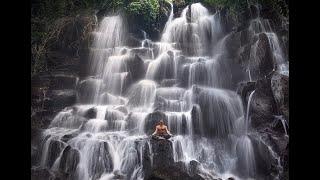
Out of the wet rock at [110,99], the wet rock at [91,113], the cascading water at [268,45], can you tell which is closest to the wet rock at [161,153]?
the wet rock at [110,99]

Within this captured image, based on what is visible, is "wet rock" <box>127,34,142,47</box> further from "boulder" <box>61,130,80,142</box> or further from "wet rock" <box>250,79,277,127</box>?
"wet rock" <box>250,79,277,127</box>

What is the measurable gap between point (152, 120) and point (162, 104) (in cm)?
32

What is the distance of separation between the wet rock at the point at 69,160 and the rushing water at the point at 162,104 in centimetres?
5

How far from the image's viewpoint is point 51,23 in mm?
6945

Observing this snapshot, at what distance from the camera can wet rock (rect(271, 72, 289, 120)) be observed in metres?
6.38

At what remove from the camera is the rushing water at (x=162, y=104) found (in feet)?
20.4

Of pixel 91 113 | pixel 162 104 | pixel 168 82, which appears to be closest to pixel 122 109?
pixel 91 113

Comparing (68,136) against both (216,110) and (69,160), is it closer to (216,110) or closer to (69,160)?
(69,160)

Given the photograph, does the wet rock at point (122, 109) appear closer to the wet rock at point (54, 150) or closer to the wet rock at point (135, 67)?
the wet rock at point (135, 67)

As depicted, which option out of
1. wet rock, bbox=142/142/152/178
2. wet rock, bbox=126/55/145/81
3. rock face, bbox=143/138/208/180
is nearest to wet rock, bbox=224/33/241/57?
wet rock, bbox=126/55/145/81

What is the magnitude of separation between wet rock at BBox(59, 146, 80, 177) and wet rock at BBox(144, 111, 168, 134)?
3.85 ft
